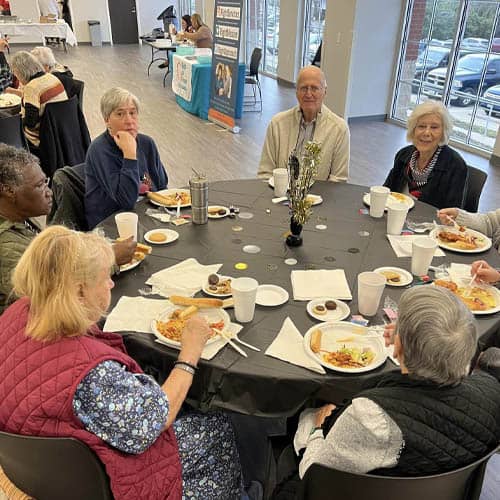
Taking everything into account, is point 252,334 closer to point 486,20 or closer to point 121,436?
point 121,436

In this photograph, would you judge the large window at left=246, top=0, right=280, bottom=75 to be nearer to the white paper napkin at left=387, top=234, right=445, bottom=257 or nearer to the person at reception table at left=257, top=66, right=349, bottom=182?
the person at reception table at left=257, top=66, right=349, bottom=182

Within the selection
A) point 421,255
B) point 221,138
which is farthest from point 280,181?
point 221,138

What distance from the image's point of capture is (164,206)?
2.57 metres

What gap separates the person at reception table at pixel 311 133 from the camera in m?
3.20

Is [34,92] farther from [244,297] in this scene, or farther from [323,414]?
[323,414]

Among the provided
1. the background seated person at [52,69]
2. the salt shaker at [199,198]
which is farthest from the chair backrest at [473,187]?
the background seated person at [52,69]

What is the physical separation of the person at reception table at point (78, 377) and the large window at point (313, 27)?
880 cm

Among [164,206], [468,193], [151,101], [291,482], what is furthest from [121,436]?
[151,101]

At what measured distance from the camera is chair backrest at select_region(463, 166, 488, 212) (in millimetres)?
2906

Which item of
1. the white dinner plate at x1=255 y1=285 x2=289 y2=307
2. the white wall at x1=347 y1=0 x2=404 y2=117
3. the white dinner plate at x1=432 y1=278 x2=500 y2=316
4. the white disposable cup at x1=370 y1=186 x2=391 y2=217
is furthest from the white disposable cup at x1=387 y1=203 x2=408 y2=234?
the white wall at x1=347 y1=0 x2=404 y2=117

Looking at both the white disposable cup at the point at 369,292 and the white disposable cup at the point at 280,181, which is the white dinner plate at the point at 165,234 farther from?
the white disposable cup at the point at 369,292

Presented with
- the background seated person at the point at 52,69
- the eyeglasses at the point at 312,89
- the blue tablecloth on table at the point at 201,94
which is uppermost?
the eyeglasses at the point at 312,89

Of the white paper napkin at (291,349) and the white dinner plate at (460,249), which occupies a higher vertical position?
the white dinner plate at (460,249)

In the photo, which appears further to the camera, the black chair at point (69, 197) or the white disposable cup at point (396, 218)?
the black chair at point (69, 197)
